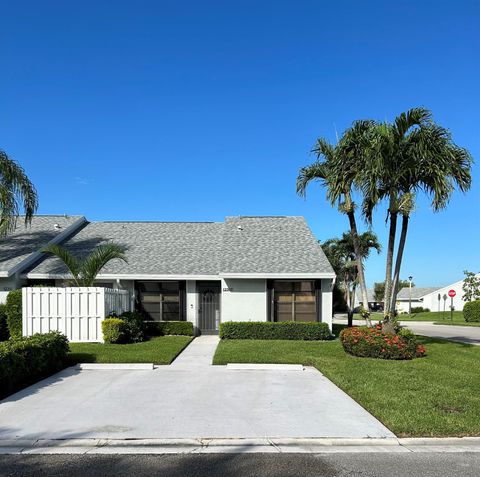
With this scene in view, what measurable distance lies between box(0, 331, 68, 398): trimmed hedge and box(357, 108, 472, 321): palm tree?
9401mm

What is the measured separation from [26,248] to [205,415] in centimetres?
1670

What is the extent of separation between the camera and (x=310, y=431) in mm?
6555

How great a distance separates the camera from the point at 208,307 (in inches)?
820

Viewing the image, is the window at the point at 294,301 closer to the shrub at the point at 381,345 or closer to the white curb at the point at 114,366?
the shrub at the point at 381,345

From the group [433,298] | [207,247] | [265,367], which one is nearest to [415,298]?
[433,298]

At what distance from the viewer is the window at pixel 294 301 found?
19469 millimetres

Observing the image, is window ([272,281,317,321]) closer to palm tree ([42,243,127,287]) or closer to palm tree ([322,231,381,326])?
palm tree ([42,243,127,287])

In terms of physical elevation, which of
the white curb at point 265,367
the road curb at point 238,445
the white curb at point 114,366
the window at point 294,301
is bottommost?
the white curb at point 265,367

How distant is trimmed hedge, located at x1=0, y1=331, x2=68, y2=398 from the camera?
8.85 m

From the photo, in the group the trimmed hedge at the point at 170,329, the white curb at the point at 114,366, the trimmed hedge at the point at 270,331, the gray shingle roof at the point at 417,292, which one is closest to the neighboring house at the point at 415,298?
the gray shingle roof at the point at 417,292

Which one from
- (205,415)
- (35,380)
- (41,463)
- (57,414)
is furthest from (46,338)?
(41,463)

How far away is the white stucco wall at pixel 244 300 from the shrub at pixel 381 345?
6.01m

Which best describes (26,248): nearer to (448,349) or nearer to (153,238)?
(153,238)

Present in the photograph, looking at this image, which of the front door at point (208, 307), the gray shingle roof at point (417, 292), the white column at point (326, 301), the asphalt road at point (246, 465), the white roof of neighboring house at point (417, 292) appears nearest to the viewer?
the asphalt road at point (246, 465)
